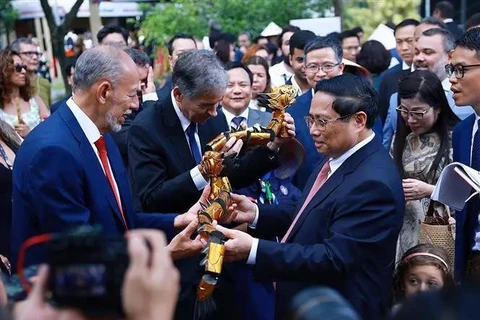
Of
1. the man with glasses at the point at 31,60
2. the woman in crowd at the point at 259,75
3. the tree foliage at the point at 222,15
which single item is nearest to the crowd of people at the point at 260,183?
the woman in crowd at the point at 259,75

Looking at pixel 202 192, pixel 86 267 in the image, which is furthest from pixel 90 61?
pixel 86 267

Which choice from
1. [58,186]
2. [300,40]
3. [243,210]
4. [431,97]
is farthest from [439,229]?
[300,40]

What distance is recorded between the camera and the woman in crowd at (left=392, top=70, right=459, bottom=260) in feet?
16.7

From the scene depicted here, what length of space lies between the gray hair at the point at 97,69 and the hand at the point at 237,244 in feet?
2.82

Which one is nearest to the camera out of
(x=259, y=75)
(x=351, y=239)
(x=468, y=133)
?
(x=351, y=239)

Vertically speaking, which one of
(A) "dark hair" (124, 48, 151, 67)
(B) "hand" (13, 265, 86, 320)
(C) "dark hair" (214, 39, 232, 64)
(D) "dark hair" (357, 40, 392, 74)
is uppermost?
(B) "hand" (13, 265, 86, 320)

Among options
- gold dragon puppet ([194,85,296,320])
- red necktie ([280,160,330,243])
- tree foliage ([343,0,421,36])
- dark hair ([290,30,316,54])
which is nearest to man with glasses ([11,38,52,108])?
dark hair ([290,30,316,54])

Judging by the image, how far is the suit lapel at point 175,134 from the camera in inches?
178

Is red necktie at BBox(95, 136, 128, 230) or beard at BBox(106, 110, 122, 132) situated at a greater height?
beard at BBox(106, 110, 122, 132)

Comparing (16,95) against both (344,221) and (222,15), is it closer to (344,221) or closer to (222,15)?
(344,221)

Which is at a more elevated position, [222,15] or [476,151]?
[476,151]

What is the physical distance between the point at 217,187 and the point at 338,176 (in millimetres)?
700

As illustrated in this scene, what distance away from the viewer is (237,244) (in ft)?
11.9

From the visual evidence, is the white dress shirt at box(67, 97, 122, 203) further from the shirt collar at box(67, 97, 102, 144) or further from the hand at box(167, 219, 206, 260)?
the hand at box(167, 219, 206, 260)
